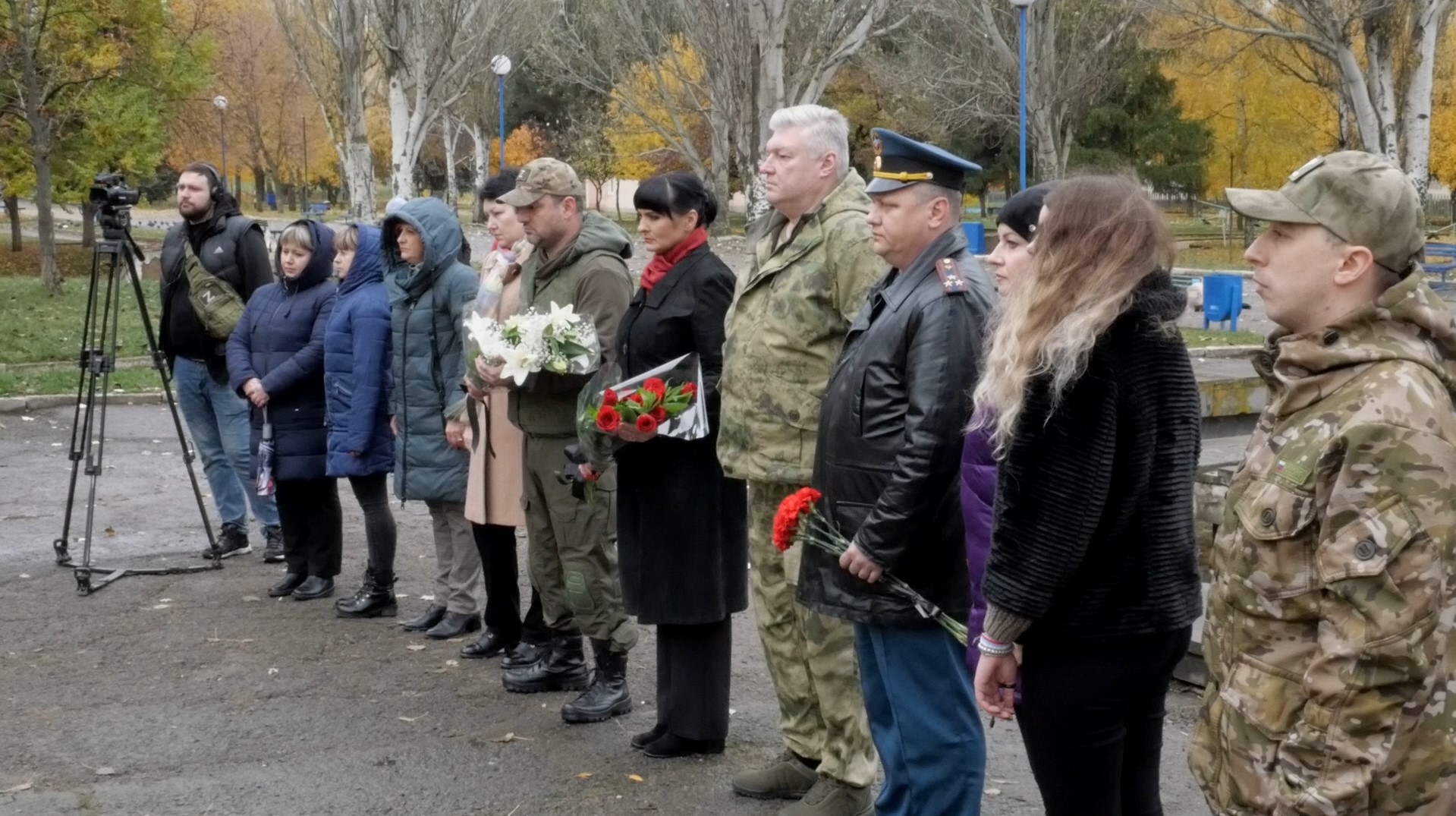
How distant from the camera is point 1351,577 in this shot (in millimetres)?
2363

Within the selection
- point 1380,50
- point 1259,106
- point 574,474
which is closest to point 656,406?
point 574,474

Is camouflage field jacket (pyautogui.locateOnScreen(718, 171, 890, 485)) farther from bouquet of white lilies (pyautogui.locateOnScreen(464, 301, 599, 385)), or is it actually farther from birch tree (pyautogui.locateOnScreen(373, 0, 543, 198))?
birch tree (pyautogui.locateOnScreen(373, 0, 543, 198))

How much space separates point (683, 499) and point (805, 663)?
0.72m

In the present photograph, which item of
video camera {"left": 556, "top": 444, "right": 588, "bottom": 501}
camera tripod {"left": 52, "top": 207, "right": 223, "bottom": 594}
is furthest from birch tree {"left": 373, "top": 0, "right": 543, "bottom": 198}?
video camera {"left": 556, "top": 444, "right": 588, "bottom": 501}

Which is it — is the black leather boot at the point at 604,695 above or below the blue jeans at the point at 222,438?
below

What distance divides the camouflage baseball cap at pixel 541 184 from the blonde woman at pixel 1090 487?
2.96 m

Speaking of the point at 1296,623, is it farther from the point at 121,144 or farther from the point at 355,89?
the point at 355,89

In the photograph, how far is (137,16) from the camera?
2639 cm

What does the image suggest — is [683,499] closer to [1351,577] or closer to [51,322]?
[1351,577]

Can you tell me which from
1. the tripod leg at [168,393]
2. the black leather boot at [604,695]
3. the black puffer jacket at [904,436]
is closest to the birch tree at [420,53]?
the tripod leg at [168,393]

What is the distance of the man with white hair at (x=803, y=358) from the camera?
4.43 m

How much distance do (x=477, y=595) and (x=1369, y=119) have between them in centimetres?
2334

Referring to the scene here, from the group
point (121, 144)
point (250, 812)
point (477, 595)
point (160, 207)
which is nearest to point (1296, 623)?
point (250, 812)

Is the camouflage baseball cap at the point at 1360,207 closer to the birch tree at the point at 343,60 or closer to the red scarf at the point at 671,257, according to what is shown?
the red scarf at the point at 671,257
